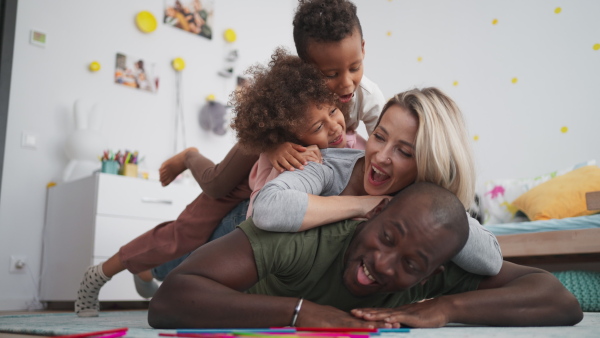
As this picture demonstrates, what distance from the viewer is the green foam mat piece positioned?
2678 millimetres

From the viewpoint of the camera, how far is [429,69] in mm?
4562

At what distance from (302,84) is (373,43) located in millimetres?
3464

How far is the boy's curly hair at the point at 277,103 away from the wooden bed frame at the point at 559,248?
158 centimetres

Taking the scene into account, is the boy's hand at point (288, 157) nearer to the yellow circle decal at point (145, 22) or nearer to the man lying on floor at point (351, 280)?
the man lying on floor at point (351, 280)

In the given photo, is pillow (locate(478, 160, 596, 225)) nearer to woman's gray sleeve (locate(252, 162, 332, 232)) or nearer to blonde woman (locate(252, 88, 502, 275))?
blonde woman (locate(252, 88, 502, 275))

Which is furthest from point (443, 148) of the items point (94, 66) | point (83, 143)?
point (94, 66)

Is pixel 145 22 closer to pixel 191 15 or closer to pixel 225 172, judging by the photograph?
pixel 191 15

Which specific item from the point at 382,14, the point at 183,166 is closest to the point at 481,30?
the point at 382,14

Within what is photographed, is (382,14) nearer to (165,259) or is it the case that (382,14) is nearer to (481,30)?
(481,30)

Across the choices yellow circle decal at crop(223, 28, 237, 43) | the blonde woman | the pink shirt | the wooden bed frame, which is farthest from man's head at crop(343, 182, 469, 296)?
yellow circle decal at crop(223, 28, 237, 43)

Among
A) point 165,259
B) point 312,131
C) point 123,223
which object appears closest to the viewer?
point 312,131

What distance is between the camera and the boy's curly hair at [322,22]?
1769mm

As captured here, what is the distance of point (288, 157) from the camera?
1.54m

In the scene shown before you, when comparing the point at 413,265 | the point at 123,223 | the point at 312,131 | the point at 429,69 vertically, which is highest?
the point at 429,69
